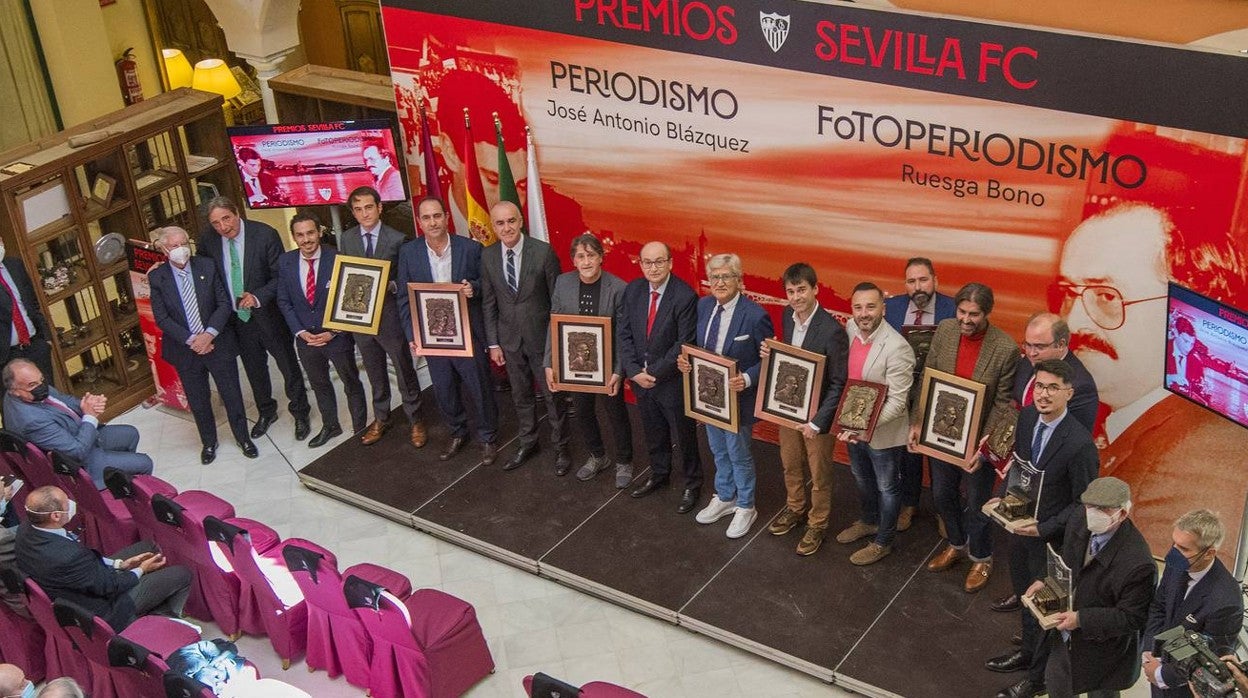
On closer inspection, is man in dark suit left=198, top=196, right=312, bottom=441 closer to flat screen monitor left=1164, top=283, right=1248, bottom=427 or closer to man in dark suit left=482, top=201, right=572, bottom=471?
man in dark suit left=482, top=201, right=572, bottom=471

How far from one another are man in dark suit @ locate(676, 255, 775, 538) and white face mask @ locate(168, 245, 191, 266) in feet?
11.9

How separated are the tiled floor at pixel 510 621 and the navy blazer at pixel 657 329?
1.43 m

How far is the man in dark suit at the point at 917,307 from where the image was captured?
7.29 metres

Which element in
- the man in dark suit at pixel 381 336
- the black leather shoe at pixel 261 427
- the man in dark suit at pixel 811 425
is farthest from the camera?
the black leather shoe at pixel 261 427

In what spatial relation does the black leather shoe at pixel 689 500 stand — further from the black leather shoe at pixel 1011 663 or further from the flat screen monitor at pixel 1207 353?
the flat screen monitor at pixel 1207 353

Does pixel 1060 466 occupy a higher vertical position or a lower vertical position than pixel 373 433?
higher

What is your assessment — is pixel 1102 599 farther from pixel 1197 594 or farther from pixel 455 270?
pixel 455 270

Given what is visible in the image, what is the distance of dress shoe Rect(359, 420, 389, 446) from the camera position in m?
9.66

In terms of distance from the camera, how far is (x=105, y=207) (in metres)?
10.3

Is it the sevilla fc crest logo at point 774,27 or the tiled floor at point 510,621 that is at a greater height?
the sevilla fc crest logo at point 774,27

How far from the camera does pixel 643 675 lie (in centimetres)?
736

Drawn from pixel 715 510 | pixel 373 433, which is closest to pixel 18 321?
pixel 373 433

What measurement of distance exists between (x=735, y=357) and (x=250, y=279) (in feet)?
12.2

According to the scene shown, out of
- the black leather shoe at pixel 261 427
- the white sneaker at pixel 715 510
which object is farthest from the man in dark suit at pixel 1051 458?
the black leather shoe at pixel 261 427
